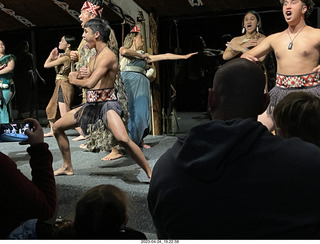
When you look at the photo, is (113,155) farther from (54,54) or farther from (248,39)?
(54,54)

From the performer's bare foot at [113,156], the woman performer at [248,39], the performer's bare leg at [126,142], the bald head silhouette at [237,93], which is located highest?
the woman performer at [248,39]

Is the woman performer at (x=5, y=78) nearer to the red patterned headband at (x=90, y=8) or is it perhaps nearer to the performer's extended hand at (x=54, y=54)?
the performer's extended hand at (x=54, y=54)

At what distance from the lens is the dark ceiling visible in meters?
5.96

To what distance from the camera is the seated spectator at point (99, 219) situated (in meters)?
1.40

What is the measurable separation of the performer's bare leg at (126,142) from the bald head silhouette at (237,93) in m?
2.14

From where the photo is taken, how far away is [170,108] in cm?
671

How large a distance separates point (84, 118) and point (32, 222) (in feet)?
7.55

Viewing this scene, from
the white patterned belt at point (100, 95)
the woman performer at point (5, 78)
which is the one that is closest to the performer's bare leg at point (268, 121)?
the white patterned belt at point (100, 95)

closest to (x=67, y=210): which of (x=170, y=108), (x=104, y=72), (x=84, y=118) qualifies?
(x=84, y=118)

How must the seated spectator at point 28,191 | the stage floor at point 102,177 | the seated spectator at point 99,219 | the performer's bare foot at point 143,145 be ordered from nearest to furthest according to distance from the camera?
the seated spectator at point 99,219 < the seated spectator at point 28,191 < the stage floor at point 102,177 < the performer's bare foot at point 143,145

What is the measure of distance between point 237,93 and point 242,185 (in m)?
0.37

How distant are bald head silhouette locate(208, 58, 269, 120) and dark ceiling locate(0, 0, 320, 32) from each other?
4658 mm

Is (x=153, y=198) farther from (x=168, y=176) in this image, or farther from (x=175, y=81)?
(x=175, y=81)

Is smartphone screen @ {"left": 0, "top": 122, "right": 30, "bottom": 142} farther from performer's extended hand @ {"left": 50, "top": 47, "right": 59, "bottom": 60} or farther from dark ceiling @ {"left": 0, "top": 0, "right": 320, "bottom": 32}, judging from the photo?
dark ceiling @ {"left": 0, "top": 0, "right": 320, "bottom": 32}
